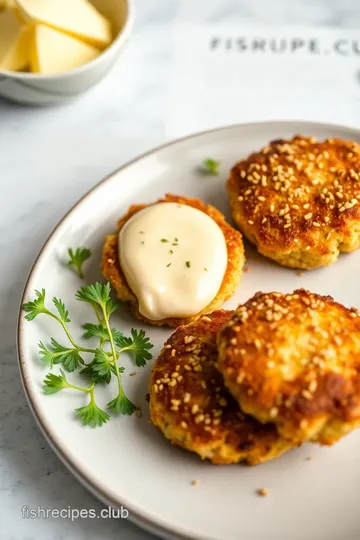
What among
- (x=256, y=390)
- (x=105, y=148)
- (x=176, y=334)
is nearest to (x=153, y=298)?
(x=176, y=334)

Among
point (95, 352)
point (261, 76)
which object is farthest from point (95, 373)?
point (261, 76)

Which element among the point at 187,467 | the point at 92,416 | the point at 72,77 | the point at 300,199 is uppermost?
the point at 72,77

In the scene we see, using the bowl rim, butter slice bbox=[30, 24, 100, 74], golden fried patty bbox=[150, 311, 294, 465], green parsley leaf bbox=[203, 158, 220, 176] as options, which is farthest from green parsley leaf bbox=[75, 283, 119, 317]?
butter slice bbox=[30, 24, 100, 74]

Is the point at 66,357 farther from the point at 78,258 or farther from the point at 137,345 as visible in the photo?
the point at 78,258

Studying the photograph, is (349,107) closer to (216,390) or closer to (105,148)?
(105,148)

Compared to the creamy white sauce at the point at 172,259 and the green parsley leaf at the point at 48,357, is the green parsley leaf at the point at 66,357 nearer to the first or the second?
the green parsley leaf at the point at 48,357
